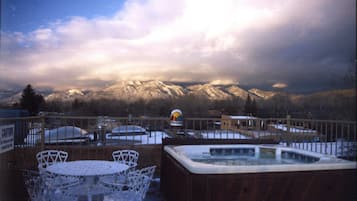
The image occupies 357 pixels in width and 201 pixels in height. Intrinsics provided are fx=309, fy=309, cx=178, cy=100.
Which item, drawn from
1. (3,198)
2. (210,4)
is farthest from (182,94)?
(3,198)

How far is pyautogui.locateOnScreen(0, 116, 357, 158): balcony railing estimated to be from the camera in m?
5.08

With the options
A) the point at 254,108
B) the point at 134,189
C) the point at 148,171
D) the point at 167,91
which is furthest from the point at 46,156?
the point at 254,108

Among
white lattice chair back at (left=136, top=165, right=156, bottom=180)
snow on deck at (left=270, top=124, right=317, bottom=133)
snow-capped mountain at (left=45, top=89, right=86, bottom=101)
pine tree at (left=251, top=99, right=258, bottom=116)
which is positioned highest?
snow-capped mountain at (left=45, top=89, right=86, bottom=101)

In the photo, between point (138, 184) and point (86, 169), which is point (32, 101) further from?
point (138, 184)

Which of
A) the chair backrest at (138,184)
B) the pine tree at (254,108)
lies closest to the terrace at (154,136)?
the chair backrest at (138,184)

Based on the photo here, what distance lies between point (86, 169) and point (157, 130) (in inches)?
133

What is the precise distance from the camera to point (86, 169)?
2947 millimetres

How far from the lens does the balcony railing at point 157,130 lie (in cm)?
508

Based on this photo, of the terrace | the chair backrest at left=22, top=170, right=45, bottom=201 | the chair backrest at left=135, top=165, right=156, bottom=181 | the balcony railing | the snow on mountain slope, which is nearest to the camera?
the chair backrest at left=22, top=170, right=45, bottom=201

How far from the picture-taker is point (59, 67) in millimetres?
6402

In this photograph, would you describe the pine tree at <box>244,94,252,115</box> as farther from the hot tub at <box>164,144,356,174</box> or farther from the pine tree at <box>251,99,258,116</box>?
the hot tub at <box>164,144,356,174</box>

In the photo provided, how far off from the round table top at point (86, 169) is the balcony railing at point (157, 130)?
1.89 m

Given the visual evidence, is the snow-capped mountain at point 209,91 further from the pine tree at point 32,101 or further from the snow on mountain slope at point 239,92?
the pine tree at point 32,101

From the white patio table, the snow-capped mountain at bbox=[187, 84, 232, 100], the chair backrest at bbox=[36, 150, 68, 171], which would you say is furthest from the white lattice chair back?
the snow-capped mountain at bbox=[187, 84, 232, 100]
